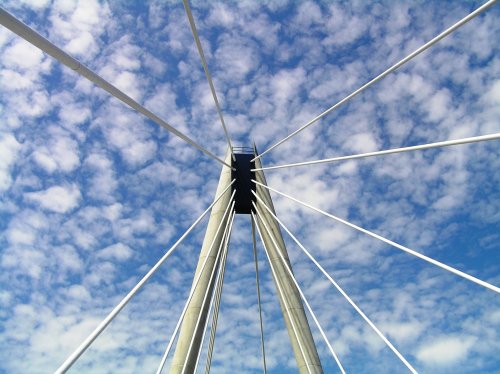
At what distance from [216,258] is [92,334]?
7589mm

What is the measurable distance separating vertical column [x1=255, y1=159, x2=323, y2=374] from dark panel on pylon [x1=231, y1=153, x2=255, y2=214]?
0.27 metres

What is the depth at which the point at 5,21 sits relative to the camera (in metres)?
3.61

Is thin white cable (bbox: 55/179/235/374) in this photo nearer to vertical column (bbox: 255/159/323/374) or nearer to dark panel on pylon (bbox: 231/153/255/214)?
vertical column (bbox: 255/159/323/374)

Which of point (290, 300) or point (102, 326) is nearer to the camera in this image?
point (102, 326)

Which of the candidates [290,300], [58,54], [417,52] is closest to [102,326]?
[58,54]

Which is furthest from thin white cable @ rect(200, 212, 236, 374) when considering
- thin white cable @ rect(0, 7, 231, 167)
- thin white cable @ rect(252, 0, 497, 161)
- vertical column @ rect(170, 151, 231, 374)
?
thin white cable @ rect(0, 7, 231, 167)

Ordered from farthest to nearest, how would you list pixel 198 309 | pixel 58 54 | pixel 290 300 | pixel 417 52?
1. pixel 290 300
2. pixel 198 309
3. pixel 417 52
4. pixel 58 54

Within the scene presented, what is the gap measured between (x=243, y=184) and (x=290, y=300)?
4.23m

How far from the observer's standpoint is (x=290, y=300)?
12508mm

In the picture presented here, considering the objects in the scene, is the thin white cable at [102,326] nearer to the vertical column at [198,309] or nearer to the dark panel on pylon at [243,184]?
the vertical column at [198,309]

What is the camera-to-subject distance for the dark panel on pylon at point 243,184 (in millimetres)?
14222

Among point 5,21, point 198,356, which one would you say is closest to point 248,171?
point 198,356

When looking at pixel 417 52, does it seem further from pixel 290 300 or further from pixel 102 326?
pixel 290 300

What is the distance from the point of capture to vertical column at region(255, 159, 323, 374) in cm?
1177
